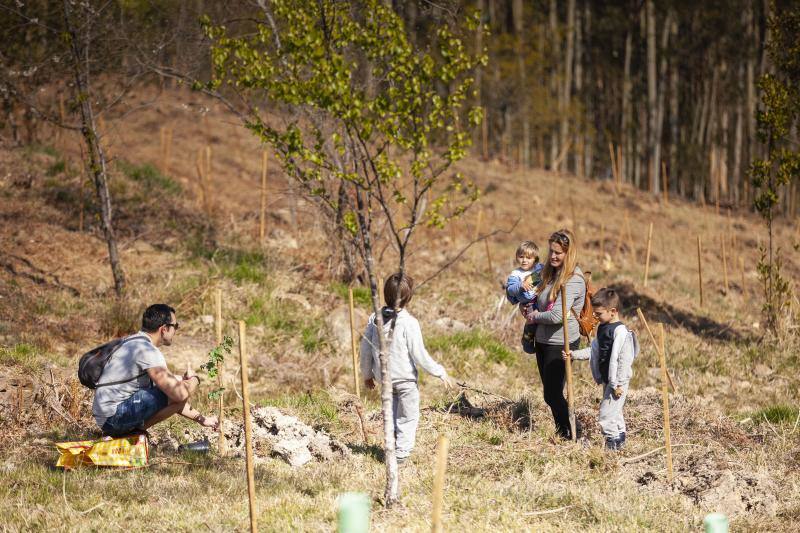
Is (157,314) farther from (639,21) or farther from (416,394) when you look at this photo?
(639,21)

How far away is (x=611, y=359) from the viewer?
6.24 m

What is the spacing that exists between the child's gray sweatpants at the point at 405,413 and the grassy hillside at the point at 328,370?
0.19 metres

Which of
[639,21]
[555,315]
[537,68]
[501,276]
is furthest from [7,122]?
[639,21]

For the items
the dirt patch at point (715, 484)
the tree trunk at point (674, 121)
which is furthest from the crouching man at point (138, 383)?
the tree trunk at point (674, 121)

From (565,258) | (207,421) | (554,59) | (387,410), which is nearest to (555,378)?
(565,258)

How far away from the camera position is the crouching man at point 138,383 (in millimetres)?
5707

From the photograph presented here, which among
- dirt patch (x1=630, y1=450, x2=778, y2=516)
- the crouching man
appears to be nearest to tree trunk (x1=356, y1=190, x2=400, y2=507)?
the crouching man

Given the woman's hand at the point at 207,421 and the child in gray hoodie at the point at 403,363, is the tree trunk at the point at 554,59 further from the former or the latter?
the woman's hand at the point at 207,421

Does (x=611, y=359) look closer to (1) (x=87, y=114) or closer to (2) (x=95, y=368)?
(2) (x=95, y=368)

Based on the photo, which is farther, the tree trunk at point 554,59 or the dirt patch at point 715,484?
the tree trunk at point 554,59

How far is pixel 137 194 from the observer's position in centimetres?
1478

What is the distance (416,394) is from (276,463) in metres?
1.19

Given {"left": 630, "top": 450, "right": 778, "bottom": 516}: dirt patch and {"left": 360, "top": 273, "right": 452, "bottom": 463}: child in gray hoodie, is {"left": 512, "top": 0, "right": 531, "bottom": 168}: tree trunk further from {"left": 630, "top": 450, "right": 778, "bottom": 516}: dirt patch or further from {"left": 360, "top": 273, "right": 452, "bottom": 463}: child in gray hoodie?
{"left": 360, "top": 273, "right": 452, "bottom": 463}: child in gray hoodie

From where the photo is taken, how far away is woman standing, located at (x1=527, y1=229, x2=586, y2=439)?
6332 mm
